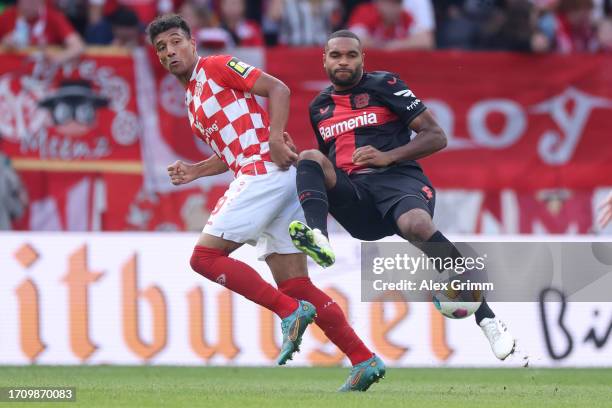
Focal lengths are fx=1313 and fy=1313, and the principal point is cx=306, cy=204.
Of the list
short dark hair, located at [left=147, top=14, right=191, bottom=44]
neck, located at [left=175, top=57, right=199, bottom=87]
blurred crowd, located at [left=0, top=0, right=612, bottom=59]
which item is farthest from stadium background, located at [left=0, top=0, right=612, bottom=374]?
short dark hair, located at [left=147, top=14, right=191, bottom=44]

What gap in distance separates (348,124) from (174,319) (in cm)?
378

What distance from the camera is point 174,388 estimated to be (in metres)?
8.69

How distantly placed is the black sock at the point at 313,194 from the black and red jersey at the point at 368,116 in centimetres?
52

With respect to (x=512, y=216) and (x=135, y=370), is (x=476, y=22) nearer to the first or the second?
(x=512, y=216)

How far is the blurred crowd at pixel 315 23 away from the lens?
14219mm

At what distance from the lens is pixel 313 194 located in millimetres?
7848

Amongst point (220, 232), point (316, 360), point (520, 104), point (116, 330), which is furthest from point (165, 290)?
point (520, 104)

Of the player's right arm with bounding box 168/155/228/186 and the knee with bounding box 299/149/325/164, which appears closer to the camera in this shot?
the knee with bounding box 299/149/325/164

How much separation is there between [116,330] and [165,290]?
0.56m

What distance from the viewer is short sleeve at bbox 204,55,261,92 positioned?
320 inches

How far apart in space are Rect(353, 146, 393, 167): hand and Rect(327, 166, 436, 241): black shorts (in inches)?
5.5

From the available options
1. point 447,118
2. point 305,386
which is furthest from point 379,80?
point 447,118

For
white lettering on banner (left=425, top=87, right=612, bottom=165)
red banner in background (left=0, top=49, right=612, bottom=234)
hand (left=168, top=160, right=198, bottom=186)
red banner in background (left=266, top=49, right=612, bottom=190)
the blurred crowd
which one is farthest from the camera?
white lettering on banner (left=425, top=87, right=612, bottom=165)

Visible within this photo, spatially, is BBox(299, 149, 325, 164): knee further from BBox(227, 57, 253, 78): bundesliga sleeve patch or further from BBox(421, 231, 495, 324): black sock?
BBox(421, 231, 495, 324): black sock
